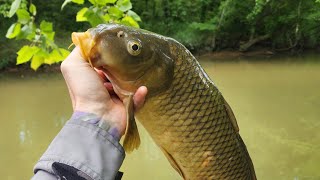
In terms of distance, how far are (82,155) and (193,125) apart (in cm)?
33

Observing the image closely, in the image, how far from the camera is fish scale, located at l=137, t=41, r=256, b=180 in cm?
123

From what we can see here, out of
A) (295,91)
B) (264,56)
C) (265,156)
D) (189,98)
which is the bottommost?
(264,56)

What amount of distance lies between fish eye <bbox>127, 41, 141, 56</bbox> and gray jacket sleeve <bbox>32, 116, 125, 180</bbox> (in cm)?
21

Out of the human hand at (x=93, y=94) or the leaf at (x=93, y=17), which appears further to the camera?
the leaf at (x=93, y=17)

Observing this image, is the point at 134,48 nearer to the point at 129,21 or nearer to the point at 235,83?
the point at 129,21

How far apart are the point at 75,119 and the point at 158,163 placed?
4514 millimetres

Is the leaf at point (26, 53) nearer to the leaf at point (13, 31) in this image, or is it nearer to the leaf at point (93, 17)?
the leaf at point (13, 31)

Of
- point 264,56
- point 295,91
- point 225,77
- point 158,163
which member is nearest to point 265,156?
point 158,163

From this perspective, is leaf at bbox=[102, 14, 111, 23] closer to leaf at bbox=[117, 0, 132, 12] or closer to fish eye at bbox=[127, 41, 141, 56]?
leaf at bbox=[117, 0, 132, 12]

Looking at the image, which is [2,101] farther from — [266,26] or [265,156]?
[266,26]

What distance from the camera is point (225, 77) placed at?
470 inches

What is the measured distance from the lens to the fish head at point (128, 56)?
1.12m

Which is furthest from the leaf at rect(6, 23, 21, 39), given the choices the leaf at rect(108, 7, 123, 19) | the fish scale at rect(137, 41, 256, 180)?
the fish scale at rect(137, 41, 256, 180)

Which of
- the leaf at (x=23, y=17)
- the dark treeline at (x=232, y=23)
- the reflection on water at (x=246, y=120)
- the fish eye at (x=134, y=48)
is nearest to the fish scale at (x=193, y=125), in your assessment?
the fish eye at (x=134, y=48)
